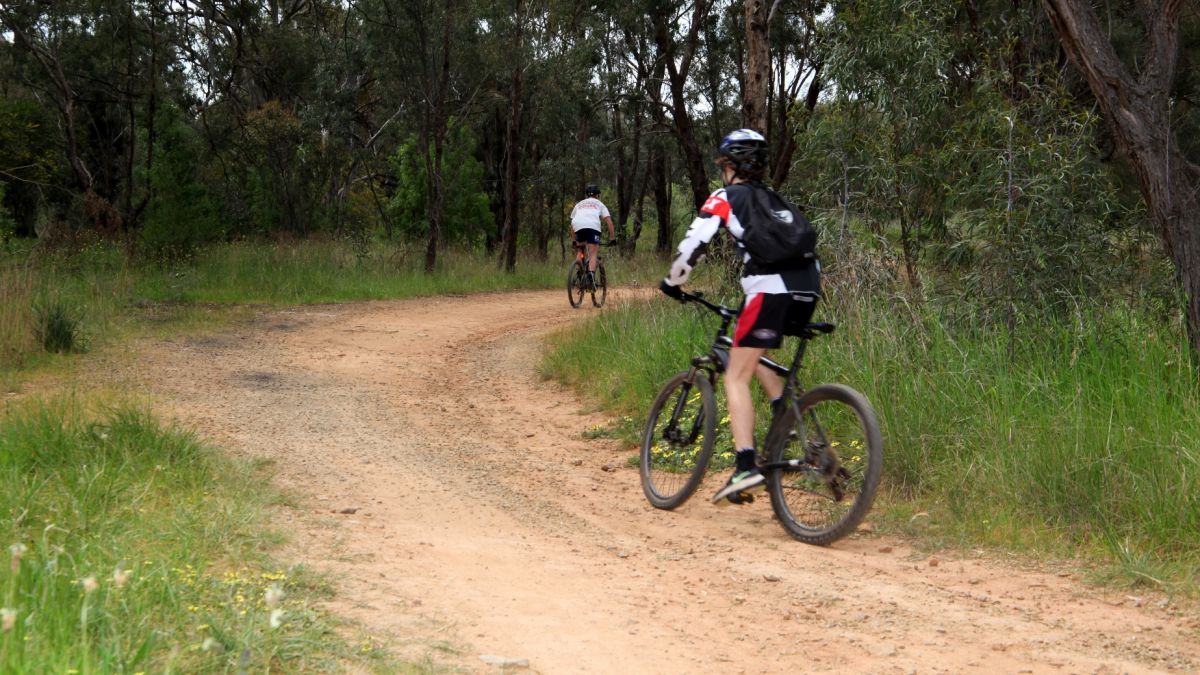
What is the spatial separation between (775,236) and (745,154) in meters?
0.55

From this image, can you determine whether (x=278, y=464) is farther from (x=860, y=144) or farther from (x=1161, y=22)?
(x=1161, y=22)

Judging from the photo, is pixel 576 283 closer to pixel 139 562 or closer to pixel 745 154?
pixel 745 154

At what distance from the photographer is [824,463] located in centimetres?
607

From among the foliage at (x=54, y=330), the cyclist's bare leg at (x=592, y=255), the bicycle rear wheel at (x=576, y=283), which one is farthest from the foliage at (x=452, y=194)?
the foliage at (x=54, y=330)

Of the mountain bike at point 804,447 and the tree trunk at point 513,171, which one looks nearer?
the mountain bike at point 804,447

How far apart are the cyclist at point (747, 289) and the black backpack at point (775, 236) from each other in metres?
0.01

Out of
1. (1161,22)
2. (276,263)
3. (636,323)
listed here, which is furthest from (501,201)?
(1161,22)

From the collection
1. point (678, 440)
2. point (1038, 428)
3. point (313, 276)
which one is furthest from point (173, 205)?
point (1038, 428)

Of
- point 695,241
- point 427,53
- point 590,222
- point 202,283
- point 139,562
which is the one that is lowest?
point 139,562

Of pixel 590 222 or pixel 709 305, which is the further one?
pixel 590 222

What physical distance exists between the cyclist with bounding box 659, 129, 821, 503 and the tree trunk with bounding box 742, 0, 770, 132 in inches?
252

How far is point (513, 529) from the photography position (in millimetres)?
6340

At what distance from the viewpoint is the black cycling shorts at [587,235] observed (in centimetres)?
1811

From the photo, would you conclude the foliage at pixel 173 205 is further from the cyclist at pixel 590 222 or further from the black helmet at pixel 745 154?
the black helmet at pixel 745 154
